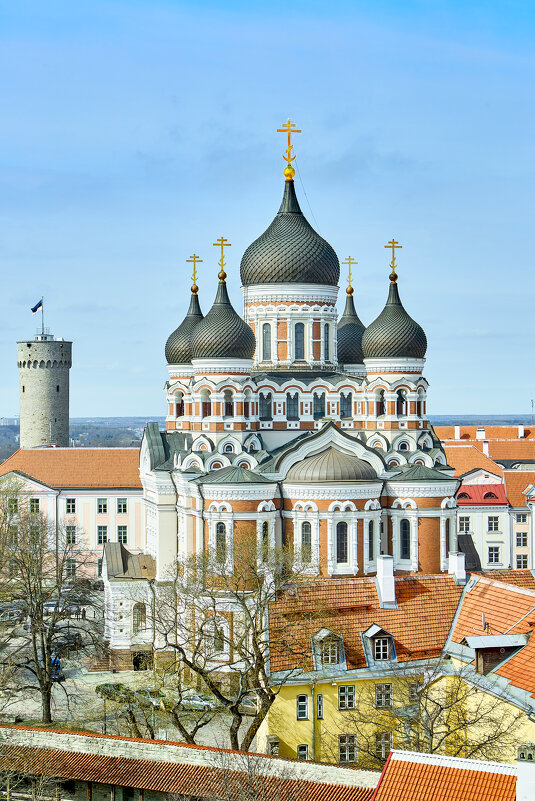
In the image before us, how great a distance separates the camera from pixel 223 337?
51.7 m

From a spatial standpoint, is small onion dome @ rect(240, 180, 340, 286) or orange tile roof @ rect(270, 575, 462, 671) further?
small onion dome @ rect(240, 180, 340, 286)

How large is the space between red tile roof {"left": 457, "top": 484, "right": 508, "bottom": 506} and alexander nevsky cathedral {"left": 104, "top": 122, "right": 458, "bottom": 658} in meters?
13.3

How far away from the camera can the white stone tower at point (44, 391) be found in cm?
9031

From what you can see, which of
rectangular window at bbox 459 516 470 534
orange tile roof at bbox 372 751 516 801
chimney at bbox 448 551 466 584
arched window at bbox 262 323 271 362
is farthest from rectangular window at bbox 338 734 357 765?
rectangular window at bbox 459 516 470 534

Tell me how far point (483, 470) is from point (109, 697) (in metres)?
30.9

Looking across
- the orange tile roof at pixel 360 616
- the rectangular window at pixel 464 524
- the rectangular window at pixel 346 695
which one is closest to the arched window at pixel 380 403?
the rectangular window at pixel 464 524

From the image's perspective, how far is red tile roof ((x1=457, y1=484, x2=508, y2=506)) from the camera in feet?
220

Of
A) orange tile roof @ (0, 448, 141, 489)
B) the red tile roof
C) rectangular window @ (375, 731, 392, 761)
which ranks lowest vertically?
rectangular window @ (375, 731, 392, 761)

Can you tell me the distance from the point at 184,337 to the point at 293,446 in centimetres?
1372

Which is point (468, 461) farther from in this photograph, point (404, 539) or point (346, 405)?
point (404, 539)

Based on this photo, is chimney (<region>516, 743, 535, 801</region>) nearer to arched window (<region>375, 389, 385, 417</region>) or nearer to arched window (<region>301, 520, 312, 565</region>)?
arched window (<region>301, 520, 312, 565</region>)

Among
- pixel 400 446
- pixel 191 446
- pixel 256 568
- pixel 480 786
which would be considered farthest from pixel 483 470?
pixel 480 786

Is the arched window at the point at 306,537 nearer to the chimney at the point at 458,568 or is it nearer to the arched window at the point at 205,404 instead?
the arched window at the point at 205,404

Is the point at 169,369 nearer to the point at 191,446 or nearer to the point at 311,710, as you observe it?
the point at 191,446
